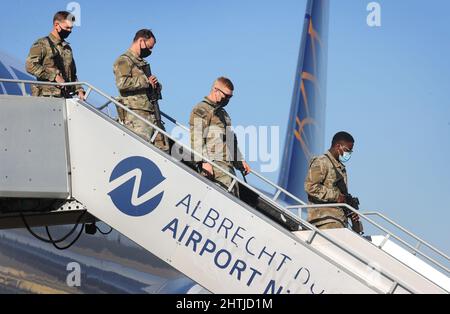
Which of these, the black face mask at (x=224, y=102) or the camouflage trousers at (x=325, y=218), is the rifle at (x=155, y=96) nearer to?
the black face mask at (x=224, y=102)

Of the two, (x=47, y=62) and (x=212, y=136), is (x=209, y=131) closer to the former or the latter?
(x=212, y=136)

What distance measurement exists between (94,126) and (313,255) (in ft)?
9.73

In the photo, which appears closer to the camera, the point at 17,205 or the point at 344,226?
the point at 17,205

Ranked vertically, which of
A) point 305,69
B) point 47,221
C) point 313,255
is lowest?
point 47,221

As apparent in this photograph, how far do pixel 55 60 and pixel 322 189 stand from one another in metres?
4.01

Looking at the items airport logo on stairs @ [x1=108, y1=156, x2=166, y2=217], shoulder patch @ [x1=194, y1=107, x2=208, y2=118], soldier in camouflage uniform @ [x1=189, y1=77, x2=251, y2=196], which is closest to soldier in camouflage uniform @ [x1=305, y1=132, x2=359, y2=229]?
soldier in camouflage uniform @ [x1=189, y1=77, x2=251, y2=196]

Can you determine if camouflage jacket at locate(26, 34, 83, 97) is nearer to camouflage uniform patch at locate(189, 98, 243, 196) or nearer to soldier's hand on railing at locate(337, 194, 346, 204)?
camouflage uniform patch at locate(189, 98, 243, 196)

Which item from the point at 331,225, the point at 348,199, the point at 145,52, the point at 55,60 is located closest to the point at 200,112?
the point at 145,52

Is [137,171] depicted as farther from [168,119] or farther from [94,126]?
[168,119]

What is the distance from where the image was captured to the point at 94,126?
10.4 metres

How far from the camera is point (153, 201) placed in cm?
Answer: 1022

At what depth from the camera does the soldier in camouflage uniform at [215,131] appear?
11.0 m
